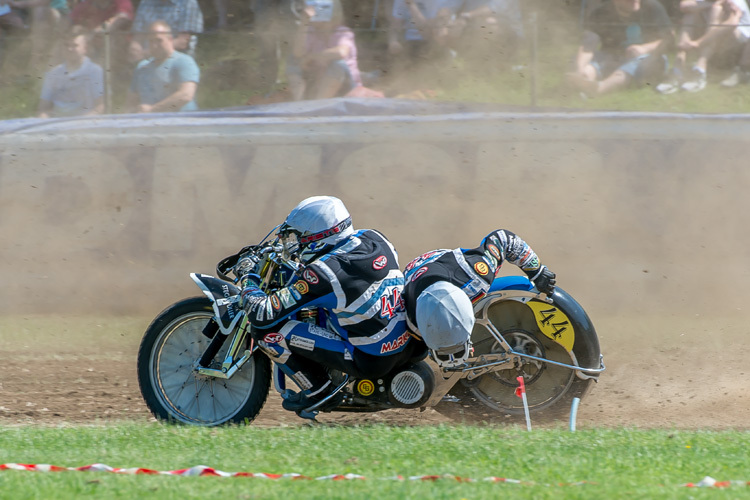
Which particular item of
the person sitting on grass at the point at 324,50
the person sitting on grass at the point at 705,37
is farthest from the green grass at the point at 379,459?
the person sitting on grass at the point at 705,37

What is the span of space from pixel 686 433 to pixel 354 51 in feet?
19.8

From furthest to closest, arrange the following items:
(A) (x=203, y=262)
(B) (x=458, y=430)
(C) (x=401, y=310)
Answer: (A) (x=203, y=262) → (C) (x=401, y=310) → (B) (x=458, y=430)

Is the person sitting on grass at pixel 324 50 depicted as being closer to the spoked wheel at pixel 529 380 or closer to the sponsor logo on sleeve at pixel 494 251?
the sponsor logo on sleeve at pixel 494 251

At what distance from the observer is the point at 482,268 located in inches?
217

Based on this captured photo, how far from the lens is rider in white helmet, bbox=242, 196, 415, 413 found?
17.0ft

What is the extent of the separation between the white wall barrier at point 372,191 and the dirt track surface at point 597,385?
2.13 ft

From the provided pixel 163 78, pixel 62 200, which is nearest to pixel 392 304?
pixel 62 200

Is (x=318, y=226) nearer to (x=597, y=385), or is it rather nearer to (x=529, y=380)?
(x=529, y=380)

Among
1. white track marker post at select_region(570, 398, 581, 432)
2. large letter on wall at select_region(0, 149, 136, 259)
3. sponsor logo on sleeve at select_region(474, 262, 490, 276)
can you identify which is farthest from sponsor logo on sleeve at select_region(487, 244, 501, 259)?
large letter on wall at select_region(0, 149, 136, 259)

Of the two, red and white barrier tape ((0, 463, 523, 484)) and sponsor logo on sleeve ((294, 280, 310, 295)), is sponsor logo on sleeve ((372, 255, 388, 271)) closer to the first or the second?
sponsor logo on sleeve ((294, 280, 310, 295))

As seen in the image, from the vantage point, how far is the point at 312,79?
9.70 m

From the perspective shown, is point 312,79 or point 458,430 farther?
point 312,79

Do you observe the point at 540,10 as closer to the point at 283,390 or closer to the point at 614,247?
the point at 614,247

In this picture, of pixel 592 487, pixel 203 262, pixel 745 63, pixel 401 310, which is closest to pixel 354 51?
pixel 203 262
